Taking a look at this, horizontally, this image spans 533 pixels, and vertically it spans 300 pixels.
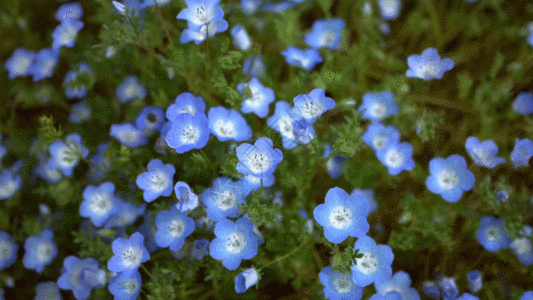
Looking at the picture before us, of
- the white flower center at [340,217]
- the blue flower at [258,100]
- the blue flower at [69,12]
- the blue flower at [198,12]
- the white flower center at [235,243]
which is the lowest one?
the white flower center at [235,243]

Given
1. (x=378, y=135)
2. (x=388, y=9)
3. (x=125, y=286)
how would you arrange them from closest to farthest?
(x=125, y=286) < (x=378, y=135) < (x=388, y=9)

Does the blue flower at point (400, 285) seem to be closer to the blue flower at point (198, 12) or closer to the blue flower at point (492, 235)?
the blue flower at point (492, 235)

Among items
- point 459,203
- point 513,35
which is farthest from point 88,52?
point 513,35

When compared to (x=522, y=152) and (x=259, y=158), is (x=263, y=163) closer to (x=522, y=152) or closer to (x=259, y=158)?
(x=259, y=158)

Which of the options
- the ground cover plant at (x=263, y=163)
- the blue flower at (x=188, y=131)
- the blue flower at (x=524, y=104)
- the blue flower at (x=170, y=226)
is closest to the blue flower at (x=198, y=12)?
the ground cover plant at (x=263, y=163)

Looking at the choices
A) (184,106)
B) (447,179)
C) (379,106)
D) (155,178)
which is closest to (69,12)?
(184,106)

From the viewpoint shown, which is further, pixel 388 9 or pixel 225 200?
pixel 388 9
